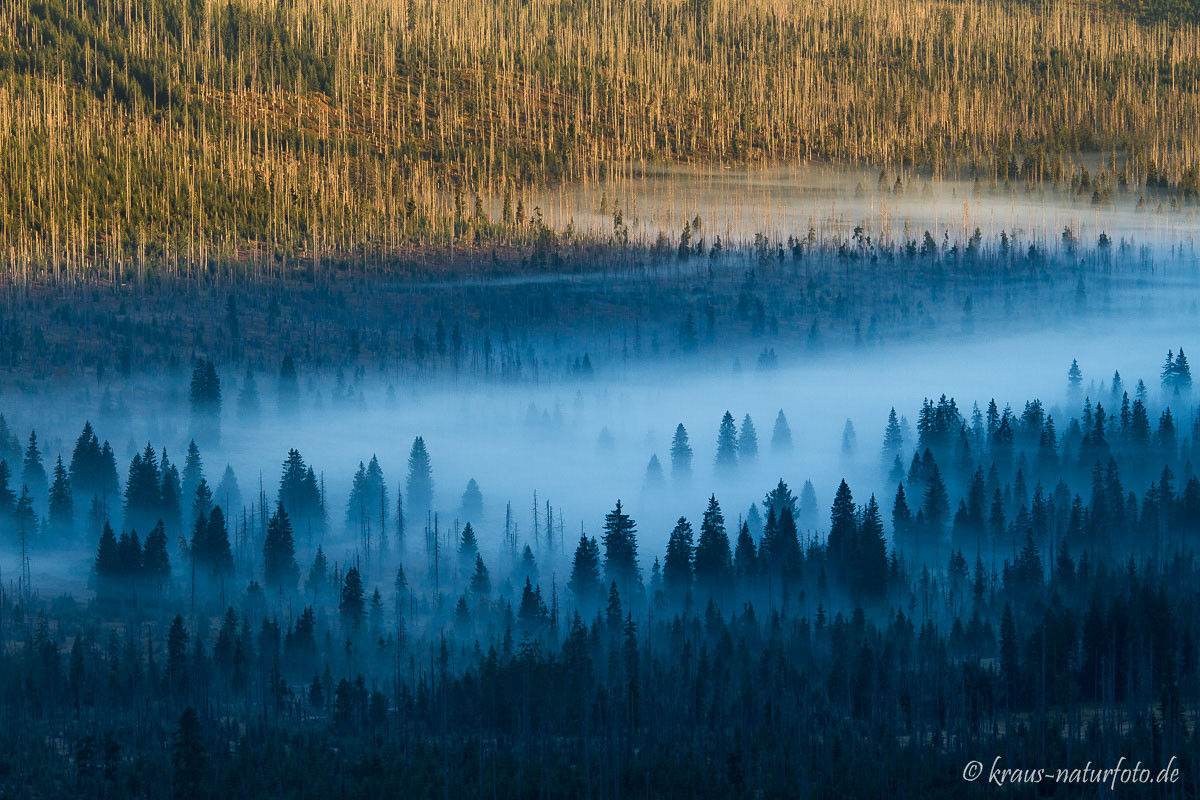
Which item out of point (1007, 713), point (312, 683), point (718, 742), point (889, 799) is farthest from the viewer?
point (312, 683)

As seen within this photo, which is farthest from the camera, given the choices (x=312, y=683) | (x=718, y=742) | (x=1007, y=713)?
(x=312, y=683)

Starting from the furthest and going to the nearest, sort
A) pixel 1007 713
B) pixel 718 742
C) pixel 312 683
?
pixel 312 683 < pixel 1007 713 < pixel 718 742

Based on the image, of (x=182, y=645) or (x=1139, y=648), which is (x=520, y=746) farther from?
(x=1139, y=648)

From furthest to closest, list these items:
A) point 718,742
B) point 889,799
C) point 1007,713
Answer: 1. point 1007,713
2. point 718,742
3. point 889,799

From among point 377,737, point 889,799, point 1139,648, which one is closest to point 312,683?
point 377,737

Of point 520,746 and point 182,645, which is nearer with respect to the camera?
point 520,746

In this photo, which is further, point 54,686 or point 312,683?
point 312,683

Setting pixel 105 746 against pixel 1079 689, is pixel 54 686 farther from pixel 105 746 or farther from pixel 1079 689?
pixel 1079 689

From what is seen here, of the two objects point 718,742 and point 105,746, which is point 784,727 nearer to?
point 718,742

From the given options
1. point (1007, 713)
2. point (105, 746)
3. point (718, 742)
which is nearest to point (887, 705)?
point (1007, 713)
